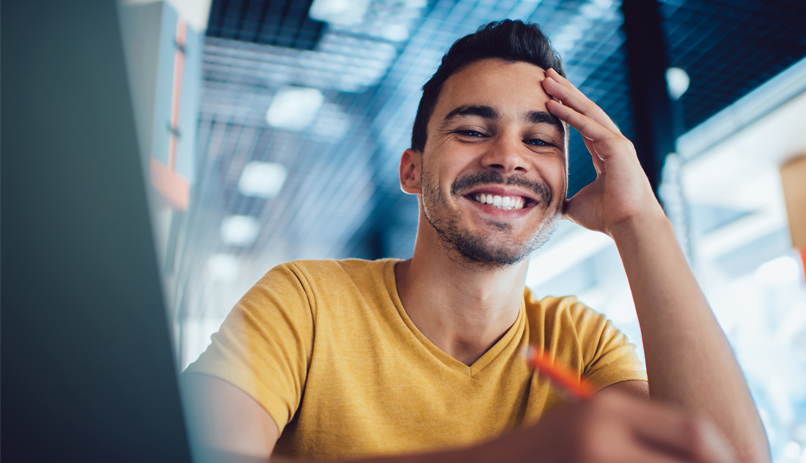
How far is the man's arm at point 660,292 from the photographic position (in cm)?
71

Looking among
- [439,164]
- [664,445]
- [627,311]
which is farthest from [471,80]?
[627,311]

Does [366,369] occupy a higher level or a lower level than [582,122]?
lower

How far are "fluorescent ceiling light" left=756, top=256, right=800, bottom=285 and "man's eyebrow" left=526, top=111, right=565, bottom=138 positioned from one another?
A: 2.99m

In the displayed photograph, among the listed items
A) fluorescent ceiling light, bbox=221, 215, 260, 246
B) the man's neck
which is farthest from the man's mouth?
fluorescent ceiling light, bbox=221, 215, 260, 246

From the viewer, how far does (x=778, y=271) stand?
3.62 meters

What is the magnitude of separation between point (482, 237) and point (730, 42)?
2.23 m

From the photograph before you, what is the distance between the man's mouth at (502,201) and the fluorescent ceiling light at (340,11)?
1.72 metres

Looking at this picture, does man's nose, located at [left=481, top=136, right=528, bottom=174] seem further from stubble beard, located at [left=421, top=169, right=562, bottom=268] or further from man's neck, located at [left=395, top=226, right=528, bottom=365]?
man's neck, located at [left=395, top=226, right=528, bottom=365]

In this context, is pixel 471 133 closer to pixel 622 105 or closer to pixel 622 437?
pixel 622 437

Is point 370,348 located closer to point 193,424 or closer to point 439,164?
point 439,164

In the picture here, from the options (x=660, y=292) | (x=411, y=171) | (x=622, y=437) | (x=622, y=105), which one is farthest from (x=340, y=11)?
(x=622, y=437)

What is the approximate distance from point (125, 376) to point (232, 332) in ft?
1.92

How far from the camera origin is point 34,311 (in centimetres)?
21

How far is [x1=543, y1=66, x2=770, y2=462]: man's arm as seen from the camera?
0.71m
